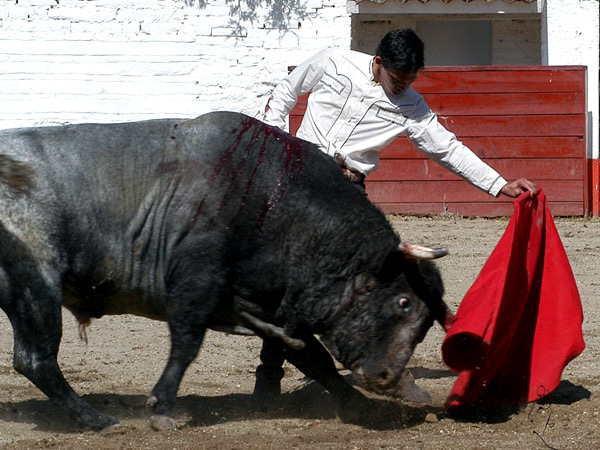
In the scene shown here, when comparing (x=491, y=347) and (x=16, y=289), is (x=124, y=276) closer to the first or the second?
(x=16, y=289)

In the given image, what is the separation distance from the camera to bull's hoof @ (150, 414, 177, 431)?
3.98m

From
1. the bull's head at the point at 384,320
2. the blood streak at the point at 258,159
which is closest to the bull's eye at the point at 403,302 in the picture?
the bull's head at the point at 384,320

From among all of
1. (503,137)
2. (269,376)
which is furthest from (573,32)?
(269,376)

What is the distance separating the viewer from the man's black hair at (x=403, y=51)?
171 inches

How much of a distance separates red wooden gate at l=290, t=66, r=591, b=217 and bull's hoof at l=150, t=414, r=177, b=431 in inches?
269

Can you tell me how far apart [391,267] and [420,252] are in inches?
7.1

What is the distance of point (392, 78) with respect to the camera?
4496mm

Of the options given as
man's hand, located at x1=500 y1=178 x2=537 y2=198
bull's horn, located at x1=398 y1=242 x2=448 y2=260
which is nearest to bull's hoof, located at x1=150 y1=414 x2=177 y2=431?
bull's horn, located at x1=398 y1=242 x2=448 y2=260

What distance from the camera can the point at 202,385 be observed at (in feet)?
16.4

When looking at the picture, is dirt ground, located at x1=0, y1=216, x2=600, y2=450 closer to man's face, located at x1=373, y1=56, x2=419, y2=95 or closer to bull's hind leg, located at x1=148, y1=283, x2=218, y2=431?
bull's hind leg, located at x1=148, y1=283, x2=218, y2=431

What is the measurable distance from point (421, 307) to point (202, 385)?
142 centimetres

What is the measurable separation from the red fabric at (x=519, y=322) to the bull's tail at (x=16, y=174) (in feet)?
6.25

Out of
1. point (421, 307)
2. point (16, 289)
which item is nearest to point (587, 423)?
point (421, 307)

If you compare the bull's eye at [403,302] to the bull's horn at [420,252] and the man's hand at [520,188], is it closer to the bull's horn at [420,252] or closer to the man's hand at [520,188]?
the bull's horn at [420,252]
